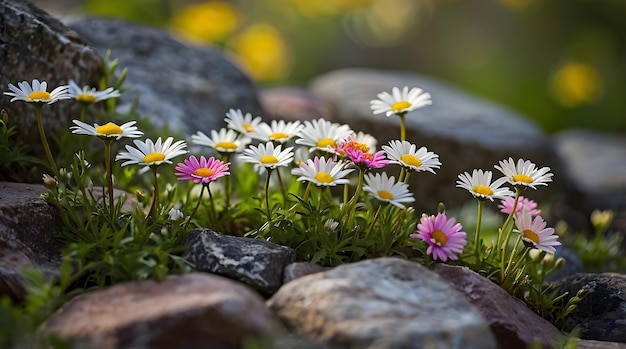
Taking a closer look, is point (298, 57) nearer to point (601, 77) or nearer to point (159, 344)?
point (601, 77)

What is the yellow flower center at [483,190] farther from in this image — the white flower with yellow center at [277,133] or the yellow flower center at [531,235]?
the white flower with yellow center at [277,133]

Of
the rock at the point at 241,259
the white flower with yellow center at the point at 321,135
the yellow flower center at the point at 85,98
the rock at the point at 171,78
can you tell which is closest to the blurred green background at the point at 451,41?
the rock at the point at 171,78

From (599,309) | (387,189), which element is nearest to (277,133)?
(387,189)

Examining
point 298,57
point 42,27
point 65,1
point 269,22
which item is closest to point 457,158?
point 42,27

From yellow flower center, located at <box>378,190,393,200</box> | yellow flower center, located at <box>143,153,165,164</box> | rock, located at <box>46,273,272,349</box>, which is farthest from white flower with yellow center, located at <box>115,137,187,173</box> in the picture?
yellow flower center, located at <box>378,190,393,200</box>

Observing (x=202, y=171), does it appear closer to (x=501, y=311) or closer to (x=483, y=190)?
(x=483, y=190)
